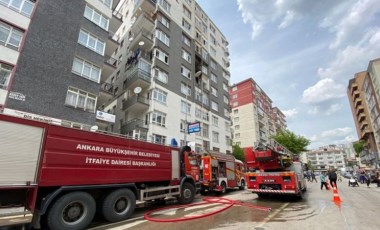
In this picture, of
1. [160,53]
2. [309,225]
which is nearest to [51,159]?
[309,225]

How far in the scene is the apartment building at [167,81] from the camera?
2444 centimetres

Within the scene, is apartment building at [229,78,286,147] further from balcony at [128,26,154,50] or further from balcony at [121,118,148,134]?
balcony at [121,118,148,134]

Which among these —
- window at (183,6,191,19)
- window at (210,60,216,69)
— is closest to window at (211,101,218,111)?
window at (210,60,216,69)

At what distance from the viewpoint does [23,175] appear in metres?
5.79

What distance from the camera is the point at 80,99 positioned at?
55.0ft

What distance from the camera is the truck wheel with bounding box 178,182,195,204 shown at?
36.1ft

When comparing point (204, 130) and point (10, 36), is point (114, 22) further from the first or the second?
point (204, 130)

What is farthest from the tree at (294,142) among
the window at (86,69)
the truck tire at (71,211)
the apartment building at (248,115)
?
the truck tire at (71,211)

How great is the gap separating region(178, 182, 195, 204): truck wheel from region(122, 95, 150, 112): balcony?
1395 centimetres

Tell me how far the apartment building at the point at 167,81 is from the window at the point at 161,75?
0.05 m

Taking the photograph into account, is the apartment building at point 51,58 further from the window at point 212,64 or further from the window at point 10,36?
the window at point 212,64

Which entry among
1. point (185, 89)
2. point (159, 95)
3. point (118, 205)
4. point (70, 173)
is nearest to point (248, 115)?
point (185, 89)

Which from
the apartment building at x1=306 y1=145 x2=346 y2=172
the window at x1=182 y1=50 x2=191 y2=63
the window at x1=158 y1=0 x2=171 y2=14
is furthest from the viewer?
the apartment building at x1=306 y1=145 x2=346 y2=172

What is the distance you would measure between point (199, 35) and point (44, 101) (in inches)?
1185
